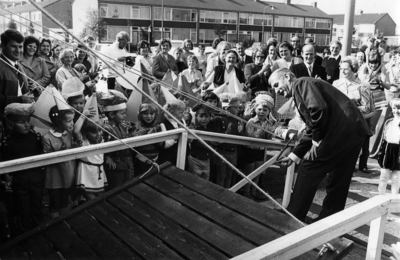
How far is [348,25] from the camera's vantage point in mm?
6812

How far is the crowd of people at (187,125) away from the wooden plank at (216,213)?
0.34 meters

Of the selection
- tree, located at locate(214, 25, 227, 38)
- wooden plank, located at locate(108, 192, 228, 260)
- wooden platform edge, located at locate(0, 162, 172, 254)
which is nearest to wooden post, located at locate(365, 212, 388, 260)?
wooden plank, located at locate(108, 192, 228, 260)

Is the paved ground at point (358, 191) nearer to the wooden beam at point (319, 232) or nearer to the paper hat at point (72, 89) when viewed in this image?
the wooden beam at point (319, 232)

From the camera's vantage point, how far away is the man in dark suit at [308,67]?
604cm

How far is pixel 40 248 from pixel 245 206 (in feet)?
5.40

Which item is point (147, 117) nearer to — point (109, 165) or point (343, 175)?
point (109, 165)

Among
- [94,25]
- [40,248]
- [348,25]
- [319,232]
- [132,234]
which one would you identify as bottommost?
[40,248]

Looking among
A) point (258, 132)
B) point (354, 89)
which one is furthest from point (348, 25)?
point (258, 132)

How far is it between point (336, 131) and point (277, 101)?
9.06 ft

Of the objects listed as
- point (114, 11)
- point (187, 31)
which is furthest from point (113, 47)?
point (187, 31)

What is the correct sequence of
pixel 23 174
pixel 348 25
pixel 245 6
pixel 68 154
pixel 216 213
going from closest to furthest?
1. pixel 216 213
2. pixel 68 154
3. pixel 23 174
4. pixel 348 25
5. pixel 245 6

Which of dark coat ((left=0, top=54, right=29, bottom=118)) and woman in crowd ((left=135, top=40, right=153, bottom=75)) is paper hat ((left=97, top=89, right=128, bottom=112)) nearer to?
dark coat ((left=0, top=54, right=29, bottom=118))

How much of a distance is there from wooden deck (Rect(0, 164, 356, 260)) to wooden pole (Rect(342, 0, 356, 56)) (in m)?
4.54

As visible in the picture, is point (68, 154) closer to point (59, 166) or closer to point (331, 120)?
point (59, 166)
